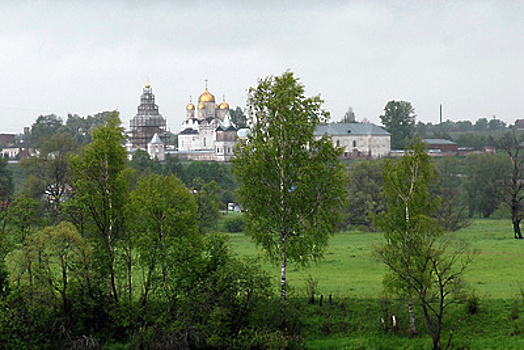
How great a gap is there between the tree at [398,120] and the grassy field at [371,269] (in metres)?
76.3

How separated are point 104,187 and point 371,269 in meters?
12.7

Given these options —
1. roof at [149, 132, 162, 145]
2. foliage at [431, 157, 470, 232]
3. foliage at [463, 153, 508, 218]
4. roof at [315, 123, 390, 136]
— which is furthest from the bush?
roof at [149, 132, 162, 145]

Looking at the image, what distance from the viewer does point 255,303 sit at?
72.8ft

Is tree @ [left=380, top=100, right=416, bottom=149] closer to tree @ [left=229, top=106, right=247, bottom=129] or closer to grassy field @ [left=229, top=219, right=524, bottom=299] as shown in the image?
tree @ [left=229, top=106, right=247, bottom=129]

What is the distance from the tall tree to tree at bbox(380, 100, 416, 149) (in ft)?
323

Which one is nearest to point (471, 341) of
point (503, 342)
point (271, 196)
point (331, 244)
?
point (503, 342)

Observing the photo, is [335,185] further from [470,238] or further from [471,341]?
[470,238]

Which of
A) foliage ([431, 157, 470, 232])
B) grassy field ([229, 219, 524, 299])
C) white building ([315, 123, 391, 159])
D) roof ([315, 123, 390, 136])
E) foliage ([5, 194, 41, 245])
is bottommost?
grassy field ([229, 219, 524, 299])

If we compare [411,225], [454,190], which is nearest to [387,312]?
[411,225]

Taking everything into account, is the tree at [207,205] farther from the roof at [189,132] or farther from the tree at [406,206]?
the roof at [189,132]

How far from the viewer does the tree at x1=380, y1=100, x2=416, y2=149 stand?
119312 mm

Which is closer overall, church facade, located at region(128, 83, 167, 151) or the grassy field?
the grassy field

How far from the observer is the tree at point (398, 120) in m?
119

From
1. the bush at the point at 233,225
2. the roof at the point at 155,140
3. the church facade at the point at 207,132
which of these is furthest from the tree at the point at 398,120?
the bush at the point at 233,225
